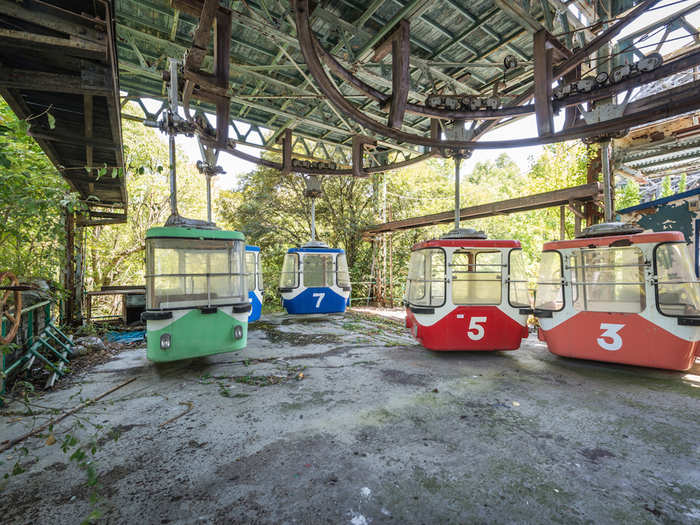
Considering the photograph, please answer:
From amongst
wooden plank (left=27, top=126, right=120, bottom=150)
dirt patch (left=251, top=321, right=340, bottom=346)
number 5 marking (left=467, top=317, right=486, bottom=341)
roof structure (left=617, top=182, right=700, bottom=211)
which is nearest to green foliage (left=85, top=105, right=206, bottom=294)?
dirt patch (left=251, top=321, right=340, bottom=346)

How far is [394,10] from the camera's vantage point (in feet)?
19.6

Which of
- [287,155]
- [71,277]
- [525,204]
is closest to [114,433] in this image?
[71,277]

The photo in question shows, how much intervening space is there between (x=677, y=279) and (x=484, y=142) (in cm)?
356

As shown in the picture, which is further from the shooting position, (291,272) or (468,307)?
(291,272)

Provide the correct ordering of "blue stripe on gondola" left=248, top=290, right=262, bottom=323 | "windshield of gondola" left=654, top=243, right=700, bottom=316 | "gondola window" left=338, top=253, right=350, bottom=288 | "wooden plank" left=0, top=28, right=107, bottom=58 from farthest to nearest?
"gondola window" left=338, top=253, right=350, bottom=288 < "blue stripe on gondola" left=248, top=290, right=262, bottom=323 < "windshield of gondola" left=654, top=243, right=700, bottom=316 < "wooden plank" left=0, top=28, right=107, bottom=58

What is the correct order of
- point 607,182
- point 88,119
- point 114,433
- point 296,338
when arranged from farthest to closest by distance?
1. point 296,338
2. point 607,182
3. point 88,119
4. point 114,433

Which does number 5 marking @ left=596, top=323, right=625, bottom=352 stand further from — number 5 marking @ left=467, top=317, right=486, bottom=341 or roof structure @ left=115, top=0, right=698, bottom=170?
roof structure @ left=115, top=0, right=698, bottom=170

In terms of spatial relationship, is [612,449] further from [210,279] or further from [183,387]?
[210,279]

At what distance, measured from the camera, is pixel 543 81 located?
516 cm

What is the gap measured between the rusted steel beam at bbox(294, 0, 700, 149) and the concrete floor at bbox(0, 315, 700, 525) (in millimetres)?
3822

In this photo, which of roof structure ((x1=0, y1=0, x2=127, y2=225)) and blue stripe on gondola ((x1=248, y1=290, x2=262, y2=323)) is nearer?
roof structure ((x1=0, y1=0, x2=127, y2=225))

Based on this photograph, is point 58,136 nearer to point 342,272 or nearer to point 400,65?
point 400,65

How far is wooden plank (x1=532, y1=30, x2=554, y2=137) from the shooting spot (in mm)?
5145

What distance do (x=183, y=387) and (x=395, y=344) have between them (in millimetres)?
4083
